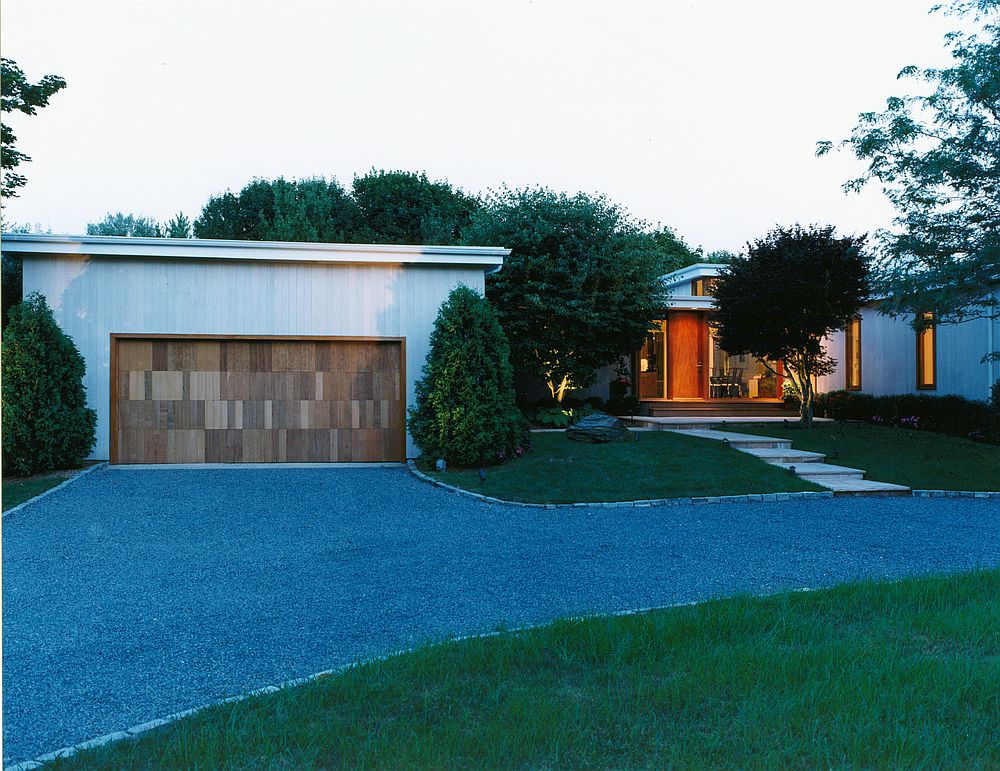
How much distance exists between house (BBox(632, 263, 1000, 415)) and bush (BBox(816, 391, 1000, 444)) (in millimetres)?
764

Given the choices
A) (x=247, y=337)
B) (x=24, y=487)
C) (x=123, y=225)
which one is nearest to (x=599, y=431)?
(x=247, y=337)

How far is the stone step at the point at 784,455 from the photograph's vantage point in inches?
514

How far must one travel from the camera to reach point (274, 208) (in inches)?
1379

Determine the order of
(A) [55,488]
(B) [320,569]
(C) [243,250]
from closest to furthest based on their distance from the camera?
1. (B) [320,569]
2. (A) [55,488]
3. (C) [243,250]

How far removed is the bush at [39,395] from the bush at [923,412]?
15322 mm

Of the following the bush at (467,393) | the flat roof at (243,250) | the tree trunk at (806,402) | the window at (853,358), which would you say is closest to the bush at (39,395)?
the flat roof at (243,250)

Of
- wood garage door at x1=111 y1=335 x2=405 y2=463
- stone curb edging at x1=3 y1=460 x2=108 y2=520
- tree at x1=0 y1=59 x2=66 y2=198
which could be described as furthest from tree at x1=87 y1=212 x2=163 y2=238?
stone curb edging at x1=3 y1=460 x2=108 y2=520

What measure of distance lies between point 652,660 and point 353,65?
1495cm

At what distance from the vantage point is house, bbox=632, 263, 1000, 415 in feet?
59.7

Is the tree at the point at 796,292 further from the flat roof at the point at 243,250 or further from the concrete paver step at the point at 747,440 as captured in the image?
the flat roof at the point at 243,250

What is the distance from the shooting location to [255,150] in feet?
99.0

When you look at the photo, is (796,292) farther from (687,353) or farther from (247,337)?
(247,337)

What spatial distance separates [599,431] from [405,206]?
2339 centimetres

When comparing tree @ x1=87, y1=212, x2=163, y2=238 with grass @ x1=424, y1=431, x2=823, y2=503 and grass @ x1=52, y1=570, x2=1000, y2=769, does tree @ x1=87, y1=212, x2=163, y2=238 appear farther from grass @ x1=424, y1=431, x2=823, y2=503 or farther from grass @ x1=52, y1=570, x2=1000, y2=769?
grass @ x1=52, y1=570, x2=1000, y2=769
